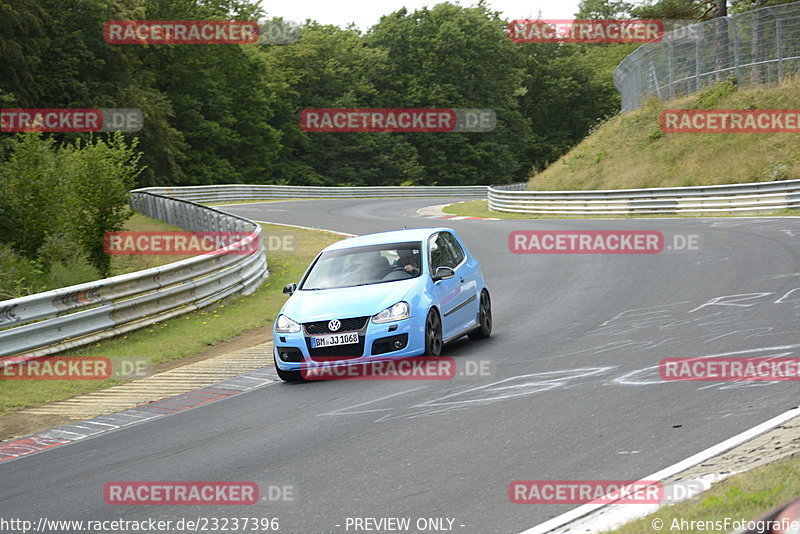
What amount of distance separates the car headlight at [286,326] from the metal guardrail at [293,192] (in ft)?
121

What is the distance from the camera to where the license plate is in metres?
10.2

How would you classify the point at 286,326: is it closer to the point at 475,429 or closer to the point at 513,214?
the point at 475,429

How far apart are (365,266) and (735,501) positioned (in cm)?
726

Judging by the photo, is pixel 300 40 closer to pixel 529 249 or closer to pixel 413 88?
pixel 413 88

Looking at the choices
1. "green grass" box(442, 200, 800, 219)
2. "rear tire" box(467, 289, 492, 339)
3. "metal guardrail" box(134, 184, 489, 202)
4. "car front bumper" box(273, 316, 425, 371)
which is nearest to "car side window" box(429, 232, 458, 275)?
"rear tire" box(467, 289, 492, 339)

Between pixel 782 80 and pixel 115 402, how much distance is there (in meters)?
31.0

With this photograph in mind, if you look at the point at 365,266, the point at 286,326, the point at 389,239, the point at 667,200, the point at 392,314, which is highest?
the point at 389,239

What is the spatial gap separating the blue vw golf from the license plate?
1cm

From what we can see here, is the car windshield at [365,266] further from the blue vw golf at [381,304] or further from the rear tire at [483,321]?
the rear tire at [483,321]

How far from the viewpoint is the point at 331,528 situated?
215 inches

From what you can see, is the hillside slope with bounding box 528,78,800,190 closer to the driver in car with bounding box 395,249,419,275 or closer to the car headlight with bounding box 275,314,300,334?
the driver in car with bounding box 395,249,419,275

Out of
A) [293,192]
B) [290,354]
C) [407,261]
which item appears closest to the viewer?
[290,354]

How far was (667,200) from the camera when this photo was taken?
98.3ft

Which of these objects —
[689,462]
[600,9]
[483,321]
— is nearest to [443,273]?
[483,321]
